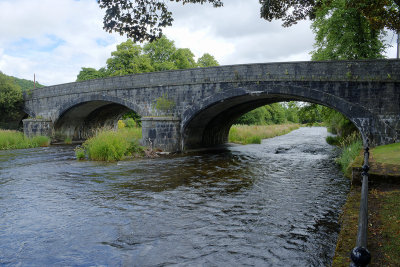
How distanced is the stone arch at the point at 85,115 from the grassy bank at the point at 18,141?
2.84m

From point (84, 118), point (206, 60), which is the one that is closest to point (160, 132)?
point (84, 118)

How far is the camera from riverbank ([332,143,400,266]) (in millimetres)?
2697

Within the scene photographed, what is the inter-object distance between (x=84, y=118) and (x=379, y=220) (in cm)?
2512

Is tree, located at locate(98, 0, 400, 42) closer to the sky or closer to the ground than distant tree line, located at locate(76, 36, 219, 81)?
closer to the ground

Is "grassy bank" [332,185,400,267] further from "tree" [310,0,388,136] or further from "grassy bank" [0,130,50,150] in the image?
"grassy bank" [0,130,50,150]

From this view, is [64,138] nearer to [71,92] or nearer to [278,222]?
[71,92]

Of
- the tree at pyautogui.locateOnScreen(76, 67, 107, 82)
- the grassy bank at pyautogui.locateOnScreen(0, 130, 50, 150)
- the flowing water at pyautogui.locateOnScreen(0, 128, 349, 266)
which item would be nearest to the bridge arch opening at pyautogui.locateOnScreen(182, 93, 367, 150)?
the flowing water at pyautogui.locateOnScreen(0, 128, 349, 266)

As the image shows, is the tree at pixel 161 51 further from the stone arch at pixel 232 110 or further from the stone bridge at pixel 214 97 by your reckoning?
the stone arch at pixel 232 110

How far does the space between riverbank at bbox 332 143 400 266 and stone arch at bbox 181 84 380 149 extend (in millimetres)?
6029

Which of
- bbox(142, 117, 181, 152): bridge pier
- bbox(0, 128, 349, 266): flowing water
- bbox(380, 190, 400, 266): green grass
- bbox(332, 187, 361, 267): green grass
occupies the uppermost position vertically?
bbox(142, 117, 181, 152): bridge pier

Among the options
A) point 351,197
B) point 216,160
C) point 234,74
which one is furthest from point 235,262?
point 234,74

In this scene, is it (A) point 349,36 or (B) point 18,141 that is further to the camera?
(B) point 18,141

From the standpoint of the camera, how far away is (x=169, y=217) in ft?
19.1

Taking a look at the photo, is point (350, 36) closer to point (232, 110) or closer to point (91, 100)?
point (232, 110)
